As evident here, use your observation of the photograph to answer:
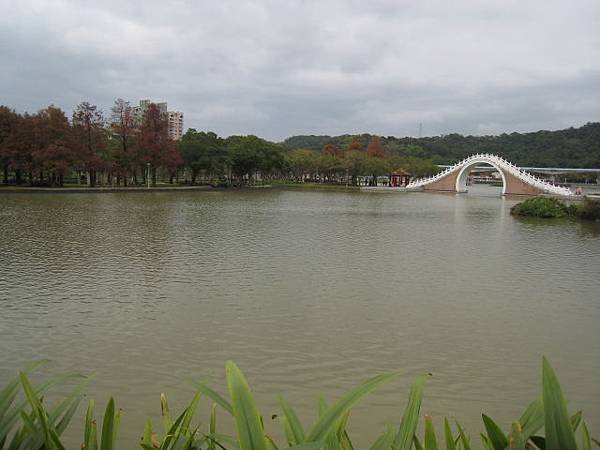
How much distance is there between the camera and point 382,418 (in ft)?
14.0

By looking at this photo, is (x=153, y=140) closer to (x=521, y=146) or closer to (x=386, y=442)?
(x=386, y=442)

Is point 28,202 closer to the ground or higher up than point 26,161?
closer to the ground

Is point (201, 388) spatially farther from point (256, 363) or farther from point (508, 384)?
point (508, 384)

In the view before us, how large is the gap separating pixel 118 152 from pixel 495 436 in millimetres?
42923

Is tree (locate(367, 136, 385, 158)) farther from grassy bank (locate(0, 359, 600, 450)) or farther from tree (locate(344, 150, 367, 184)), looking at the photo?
grassy bank (locate(0, 359, 600, 450))

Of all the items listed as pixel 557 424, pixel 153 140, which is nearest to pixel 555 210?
pixel 557 424

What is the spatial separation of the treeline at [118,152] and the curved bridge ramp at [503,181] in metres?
6.55

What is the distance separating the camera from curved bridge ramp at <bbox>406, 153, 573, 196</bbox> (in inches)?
2025

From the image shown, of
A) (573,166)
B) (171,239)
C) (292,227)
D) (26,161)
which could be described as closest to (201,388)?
(171,239)

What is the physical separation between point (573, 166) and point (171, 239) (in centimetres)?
7818

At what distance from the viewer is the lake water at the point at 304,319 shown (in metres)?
4.75

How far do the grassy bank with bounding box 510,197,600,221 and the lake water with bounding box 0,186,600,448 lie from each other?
13.2 metres

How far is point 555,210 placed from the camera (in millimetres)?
26719

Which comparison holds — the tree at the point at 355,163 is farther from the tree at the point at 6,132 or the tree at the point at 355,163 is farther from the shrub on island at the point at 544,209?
the tree at the point at 6,132
